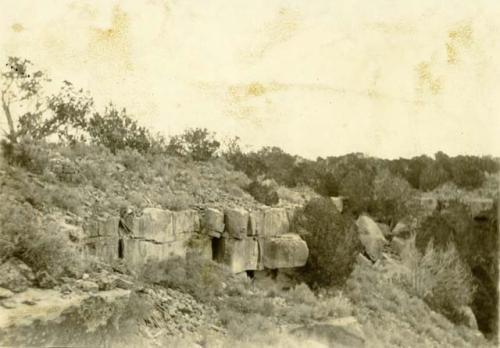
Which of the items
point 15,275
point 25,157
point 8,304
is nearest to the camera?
point 8,304

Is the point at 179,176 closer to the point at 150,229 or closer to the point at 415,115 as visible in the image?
the point at 150,229

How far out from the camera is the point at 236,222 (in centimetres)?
1173

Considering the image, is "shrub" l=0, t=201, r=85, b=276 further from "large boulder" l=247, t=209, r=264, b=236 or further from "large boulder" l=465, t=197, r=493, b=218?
"large boulder" l=465, t=197, r=493, b=218

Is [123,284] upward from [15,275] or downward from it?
downward

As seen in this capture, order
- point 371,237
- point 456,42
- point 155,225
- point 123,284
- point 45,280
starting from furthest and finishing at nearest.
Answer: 1. point 371,237
2. point 456,42
3. point 155,225
4. point 123,284
5. point 45,280

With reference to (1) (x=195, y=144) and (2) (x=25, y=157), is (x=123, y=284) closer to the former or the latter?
(2) (x=25, y=157)

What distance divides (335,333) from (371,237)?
6948 mm

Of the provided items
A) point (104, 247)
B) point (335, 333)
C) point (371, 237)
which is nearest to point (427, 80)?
point (371, 237)

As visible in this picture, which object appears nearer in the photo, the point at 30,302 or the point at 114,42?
the point at 30,302

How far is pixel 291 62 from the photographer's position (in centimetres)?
A: 1381

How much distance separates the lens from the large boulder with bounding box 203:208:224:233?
11.4 meters

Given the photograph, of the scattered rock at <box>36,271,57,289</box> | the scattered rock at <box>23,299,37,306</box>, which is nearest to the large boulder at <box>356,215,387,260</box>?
the scattered rock at <box>36,271,57,289</box>

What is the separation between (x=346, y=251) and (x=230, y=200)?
3361 mm

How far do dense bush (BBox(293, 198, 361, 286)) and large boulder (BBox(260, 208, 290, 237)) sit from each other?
0.30 meters
